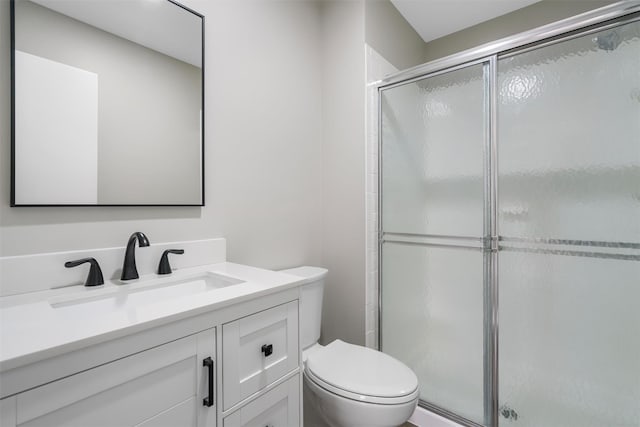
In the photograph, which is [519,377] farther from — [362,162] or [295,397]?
[362,162]

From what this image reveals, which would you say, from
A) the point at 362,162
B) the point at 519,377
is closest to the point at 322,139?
the point at 362,162

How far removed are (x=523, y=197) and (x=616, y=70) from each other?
57 cm

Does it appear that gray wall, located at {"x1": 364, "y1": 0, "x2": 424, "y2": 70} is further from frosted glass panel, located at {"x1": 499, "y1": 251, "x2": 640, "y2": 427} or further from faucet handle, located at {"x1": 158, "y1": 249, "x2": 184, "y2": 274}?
faucet handle, located at {"x1": 158, "y1": 249, "x2": 184, "y2": 274}

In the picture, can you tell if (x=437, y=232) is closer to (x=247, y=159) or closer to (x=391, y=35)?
(x=247, y=159)

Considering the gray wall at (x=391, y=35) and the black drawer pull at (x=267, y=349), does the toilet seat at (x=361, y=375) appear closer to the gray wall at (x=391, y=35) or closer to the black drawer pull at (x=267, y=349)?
the black drawer pull at (x=267, y=349)

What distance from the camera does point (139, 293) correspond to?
0.93 m

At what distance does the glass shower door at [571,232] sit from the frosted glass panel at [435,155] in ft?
0.42

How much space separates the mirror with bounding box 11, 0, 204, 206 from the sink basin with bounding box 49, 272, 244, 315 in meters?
0.31

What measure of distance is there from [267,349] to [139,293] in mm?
442

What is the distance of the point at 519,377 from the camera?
54.0 inches

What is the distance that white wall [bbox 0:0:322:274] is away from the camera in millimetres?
912

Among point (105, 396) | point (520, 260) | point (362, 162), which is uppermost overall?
point (362, 162)

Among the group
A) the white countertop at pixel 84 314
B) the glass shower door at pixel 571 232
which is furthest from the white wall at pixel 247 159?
the glass shower door at pixel 571 232

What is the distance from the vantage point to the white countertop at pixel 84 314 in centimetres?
52
